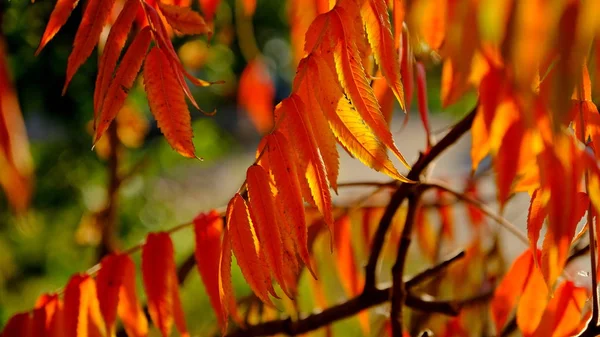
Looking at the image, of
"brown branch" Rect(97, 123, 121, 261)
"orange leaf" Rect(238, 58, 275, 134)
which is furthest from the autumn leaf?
"orange leaf" Rect(238, 58, 275, 134)

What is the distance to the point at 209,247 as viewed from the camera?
0.67 meters

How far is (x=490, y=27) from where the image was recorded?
0.38 m

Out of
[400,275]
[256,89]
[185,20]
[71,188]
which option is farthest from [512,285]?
[71,188]

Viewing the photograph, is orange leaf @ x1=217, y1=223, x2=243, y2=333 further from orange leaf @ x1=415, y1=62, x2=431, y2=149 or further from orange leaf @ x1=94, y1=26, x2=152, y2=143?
orange leaf @ x1=415, y1=62, x2=431, y2=149

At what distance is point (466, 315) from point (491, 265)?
12cm

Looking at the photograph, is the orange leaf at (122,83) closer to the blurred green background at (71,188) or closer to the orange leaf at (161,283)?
the orange leaf at (161,283)

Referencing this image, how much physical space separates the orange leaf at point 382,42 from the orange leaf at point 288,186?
0.28 feet

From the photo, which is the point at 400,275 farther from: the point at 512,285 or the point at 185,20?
the point at 185,20

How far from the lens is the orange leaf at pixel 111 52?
57 cm

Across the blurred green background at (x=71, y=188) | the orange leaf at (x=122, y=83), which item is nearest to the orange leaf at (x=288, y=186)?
the orange leaf at (x=122, y=83)

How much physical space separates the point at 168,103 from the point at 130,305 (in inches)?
9.5

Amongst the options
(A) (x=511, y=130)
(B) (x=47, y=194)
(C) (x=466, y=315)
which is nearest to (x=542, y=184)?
(A) (x=511, y=130)

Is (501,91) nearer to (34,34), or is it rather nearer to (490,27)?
(490,27)

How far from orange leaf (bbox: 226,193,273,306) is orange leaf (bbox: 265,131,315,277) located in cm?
3
